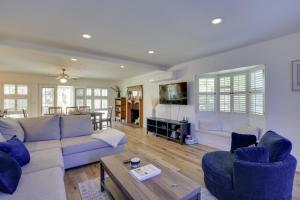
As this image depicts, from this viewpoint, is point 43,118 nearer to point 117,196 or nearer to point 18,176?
point 18,176

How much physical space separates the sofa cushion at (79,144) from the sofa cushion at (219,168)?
1876 millimetres

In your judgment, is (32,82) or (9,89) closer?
(9,89)

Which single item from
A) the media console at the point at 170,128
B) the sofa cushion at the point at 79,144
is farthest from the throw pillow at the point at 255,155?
the media console at the point at 170,128

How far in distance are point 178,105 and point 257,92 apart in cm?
221

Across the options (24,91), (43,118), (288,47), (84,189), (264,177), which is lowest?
(84,189)

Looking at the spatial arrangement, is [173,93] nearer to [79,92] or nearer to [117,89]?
[117,89]

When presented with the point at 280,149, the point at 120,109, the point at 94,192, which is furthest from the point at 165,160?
the point at 120,109

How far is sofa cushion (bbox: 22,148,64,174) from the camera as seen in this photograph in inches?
71.9

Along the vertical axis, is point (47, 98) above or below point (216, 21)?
below

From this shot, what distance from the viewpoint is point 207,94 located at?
174 inches

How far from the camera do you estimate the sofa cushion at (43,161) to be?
1825mm

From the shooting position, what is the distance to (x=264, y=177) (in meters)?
1.57

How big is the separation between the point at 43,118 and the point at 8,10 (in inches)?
74.5

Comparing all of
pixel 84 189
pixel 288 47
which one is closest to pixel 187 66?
pixel 288 47
